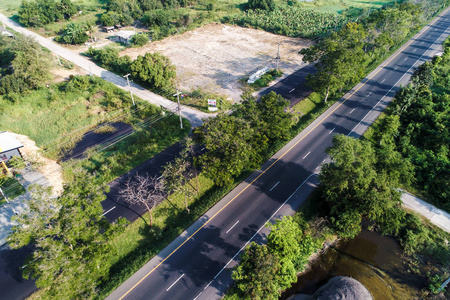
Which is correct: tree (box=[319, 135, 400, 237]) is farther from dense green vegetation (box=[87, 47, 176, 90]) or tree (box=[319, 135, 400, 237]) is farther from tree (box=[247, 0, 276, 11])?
tree (box=[247, 0, 276, 11])

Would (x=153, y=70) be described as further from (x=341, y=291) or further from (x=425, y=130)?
(x=425, y=130)

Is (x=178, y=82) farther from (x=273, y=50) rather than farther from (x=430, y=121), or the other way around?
(x=430, y=121)

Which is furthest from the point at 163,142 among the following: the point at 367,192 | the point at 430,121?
the point at 430,121

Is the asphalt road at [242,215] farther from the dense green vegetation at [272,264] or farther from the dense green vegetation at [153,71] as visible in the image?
the dense green vegetation at [153,71]

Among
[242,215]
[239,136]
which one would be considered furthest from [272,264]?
[239,136]

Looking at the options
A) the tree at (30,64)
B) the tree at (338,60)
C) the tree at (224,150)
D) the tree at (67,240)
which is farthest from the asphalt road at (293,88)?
the tree at (30,64)
